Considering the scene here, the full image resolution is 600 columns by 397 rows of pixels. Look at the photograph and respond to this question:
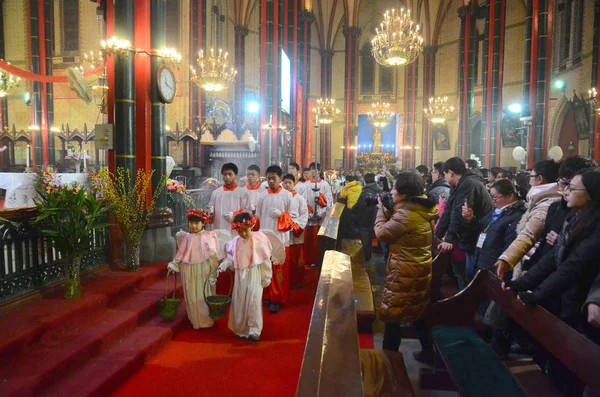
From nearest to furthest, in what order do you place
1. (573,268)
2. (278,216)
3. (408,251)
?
(573,268) < (408,251) < (278,216)

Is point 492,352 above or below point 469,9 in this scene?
below

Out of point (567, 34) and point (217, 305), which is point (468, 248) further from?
point (567, 34)

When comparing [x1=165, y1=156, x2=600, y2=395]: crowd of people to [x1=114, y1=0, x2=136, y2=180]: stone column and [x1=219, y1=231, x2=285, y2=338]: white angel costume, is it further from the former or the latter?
[x1=114, y1=0, x2=136, y2=180]: stone column

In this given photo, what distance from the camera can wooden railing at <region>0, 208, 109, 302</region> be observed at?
3893 millimetres

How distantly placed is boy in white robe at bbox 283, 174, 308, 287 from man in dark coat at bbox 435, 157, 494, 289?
6.59 feet

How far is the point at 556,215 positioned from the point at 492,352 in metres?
1.16

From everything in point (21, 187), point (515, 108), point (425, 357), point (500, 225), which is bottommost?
point (425, 357)

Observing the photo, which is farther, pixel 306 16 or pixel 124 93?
pixel 306 16

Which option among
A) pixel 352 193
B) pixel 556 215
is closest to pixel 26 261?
pixel 556 215

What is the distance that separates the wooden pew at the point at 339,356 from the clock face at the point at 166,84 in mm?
3988

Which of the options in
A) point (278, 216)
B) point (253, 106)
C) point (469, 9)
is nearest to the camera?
point (278, 216)

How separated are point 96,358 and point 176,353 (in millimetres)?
735

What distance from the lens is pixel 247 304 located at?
445cm

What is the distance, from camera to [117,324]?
4.04m
